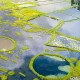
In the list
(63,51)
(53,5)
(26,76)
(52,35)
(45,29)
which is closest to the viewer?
(26,76)

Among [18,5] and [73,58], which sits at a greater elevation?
[18,5]

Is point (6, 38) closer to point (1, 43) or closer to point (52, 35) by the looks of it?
point (1, 43)

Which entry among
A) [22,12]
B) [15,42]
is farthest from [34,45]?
[22,12]

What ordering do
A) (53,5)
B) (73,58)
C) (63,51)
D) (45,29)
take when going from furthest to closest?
(53,5)
(45,29)
(63,51)
(73,58)

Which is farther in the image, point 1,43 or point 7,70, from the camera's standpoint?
point 1,43

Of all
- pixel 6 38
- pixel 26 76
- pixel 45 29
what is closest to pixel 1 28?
pixel 6 38

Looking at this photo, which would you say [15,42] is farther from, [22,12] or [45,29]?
[22,12]
